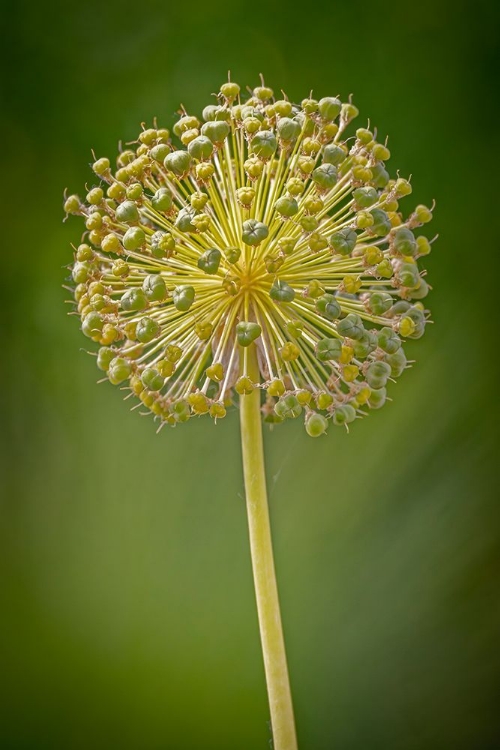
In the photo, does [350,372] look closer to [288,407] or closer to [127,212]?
[288,407]

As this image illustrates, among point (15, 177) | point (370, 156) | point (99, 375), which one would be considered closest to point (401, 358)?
point (370, 156)

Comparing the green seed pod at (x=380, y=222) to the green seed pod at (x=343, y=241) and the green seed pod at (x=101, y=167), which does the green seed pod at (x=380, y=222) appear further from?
the green seed pod at (x=101, y=167)

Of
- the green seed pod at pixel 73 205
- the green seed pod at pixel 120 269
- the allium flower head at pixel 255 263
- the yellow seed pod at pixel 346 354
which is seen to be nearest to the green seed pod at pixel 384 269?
the allium flower head at pixel 255 263

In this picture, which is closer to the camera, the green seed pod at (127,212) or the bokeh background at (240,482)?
the green seed pod at (127,212)

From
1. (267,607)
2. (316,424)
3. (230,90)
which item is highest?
(230,90)

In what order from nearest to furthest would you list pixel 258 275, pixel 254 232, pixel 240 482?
1. pixel 254 232
2. pixel 258 275
3. pixel 240 482

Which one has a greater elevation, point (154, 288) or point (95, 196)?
point (95, 196)

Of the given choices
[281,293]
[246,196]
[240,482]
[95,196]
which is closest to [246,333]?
[281,293]

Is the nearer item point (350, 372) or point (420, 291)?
point (350, 372)
